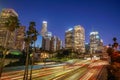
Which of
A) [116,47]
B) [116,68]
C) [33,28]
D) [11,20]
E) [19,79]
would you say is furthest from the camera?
[116,47]

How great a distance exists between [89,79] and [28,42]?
27041mm

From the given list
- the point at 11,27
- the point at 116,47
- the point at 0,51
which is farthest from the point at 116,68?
the point at 0,51

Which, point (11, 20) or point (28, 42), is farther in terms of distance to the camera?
point (28, 42)

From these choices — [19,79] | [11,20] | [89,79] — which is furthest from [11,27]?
[89,79]

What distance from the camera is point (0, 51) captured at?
397 feet

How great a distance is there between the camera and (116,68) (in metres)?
91.9

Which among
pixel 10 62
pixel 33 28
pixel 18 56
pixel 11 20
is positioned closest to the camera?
pixel 11 20

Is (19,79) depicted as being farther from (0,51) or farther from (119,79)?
(0,51)

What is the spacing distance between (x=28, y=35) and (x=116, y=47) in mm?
88535

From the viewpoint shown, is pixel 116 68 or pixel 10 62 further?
pixel 10 62

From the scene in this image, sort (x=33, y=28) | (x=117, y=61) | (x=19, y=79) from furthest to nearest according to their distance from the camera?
(x=117, y=61)
(x=33, y=28)
(x=19, y=79)

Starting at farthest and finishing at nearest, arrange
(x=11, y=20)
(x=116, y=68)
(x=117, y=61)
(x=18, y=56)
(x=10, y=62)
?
(x=18, y=56) → (x=10, y=62) → (x=117, y=61) → (x=116, y=68) → (x=11, y=20)

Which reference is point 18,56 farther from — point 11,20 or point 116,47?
point 11,20

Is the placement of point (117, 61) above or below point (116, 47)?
below
